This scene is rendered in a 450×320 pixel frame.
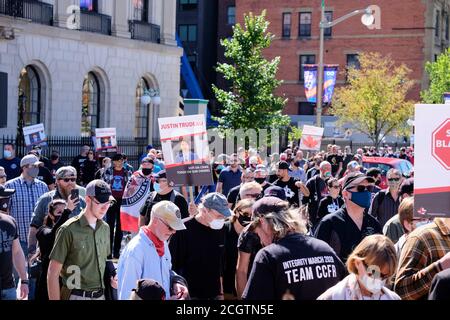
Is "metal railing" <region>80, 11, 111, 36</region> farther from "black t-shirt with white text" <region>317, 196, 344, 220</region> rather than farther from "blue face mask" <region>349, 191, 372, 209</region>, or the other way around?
"blue face mask" <region>349, 191, 372, 209</region>

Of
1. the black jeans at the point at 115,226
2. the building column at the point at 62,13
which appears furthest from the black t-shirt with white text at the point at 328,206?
the building column at the point at 62,13

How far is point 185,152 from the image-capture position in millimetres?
10906

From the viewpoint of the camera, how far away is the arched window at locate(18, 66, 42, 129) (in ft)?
99.0

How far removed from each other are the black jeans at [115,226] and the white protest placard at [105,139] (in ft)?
28.4

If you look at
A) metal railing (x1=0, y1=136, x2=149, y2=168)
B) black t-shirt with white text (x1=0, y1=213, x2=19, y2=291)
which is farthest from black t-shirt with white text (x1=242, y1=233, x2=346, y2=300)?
metal railing (x1=0, y1=136, x2=149, y2=168)

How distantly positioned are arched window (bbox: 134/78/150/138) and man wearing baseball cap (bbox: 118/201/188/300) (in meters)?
29.8

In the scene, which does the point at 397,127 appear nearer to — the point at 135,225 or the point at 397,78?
the point at 397,78

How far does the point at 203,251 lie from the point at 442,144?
2.67 m

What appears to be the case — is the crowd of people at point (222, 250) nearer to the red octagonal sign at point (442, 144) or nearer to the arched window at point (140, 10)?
the red octagonal sign at point (442, 144)

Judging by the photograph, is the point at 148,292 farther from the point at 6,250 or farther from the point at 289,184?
the point at 289,184

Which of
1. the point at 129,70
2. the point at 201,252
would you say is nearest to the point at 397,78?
the point at 129,70

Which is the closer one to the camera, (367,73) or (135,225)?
(135,225)
